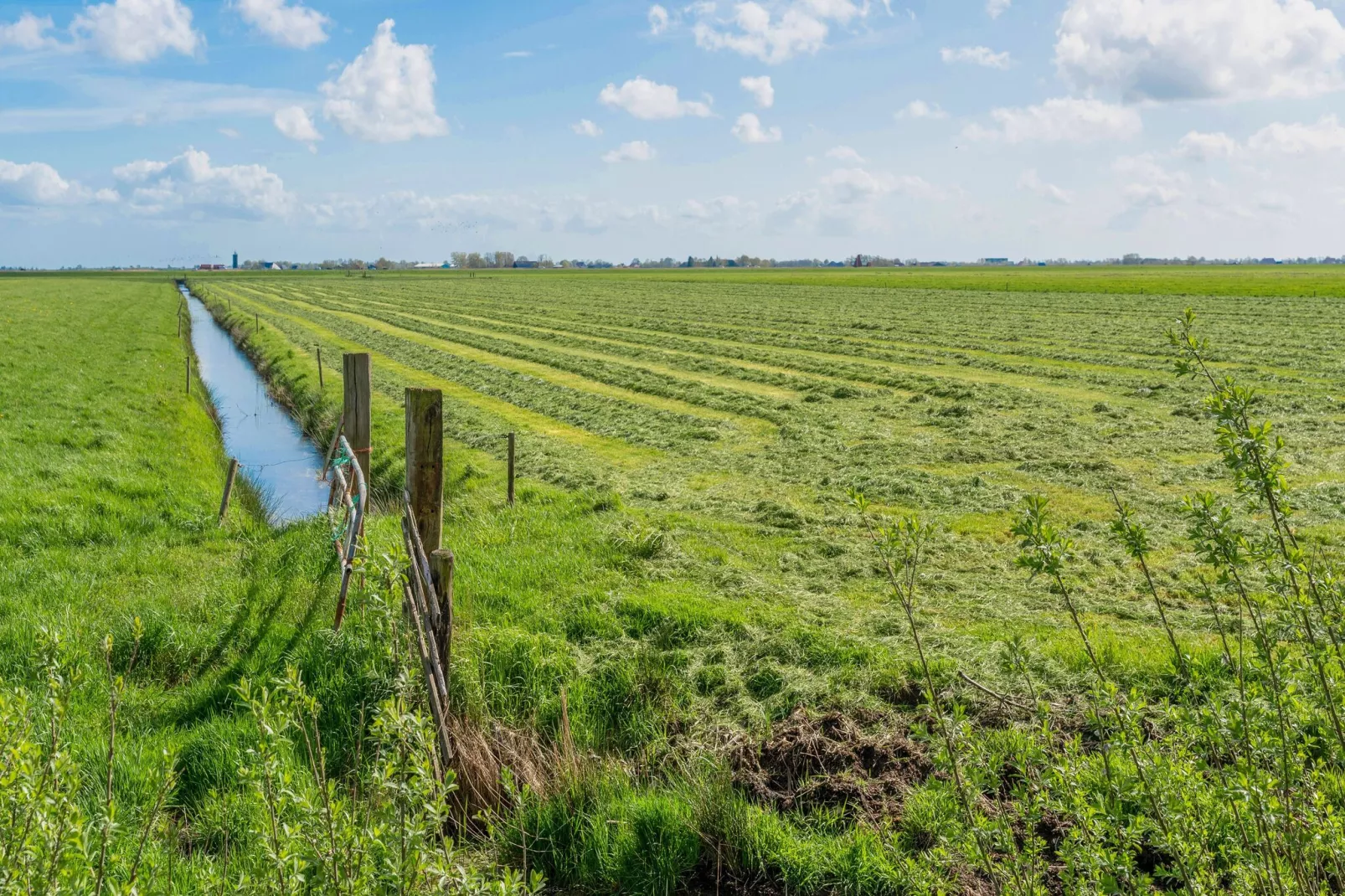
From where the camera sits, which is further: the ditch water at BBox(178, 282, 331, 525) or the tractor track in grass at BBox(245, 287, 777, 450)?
the tractor track in grass at BBox(245, 287, 777, 450)

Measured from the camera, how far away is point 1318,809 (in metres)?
3.35

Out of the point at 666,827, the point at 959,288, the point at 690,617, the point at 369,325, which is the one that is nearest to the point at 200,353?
the point at 369,325

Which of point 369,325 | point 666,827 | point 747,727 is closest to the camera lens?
point 666,827

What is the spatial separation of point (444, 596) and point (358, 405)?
161 inches

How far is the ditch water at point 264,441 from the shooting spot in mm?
16188

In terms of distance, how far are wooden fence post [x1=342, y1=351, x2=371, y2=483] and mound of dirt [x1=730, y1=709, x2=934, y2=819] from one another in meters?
5.31

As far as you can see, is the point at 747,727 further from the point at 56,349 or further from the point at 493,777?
the point at 56,349

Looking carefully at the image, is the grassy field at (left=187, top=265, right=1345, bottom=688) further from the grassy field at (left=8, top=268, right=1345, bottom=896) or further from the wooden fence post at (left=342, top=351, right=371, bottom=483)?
the wooden fence post at (left=342, top=351, right=371, bottom=483)

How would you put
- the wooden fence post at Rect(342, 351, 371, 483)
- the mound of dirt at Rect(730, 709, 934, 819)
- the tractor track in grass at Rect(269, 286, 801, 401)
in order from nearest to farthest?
the mound of dirt at Rect(730, 709, 934, 819), the wooden fence post at Rect(342, 351, 371, 483), the tractor track in grass at Rect(269, 286, 801, 401)

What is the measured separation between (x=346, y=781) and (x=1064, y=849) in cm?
472

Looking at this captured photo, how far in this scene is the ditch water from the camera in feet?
53.1

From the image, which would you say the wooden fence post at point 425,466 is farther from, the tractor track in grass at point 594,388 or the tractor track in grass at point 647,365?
the tractor track in grass at point 647,365

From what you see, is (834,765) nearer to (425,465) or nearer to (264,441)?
(425,465)

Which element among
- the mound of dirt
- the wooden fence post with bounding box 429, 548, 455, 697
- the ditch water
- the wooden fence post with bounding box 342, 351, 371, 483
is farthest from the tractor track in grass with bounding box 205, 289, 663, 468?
the mound of dirt
